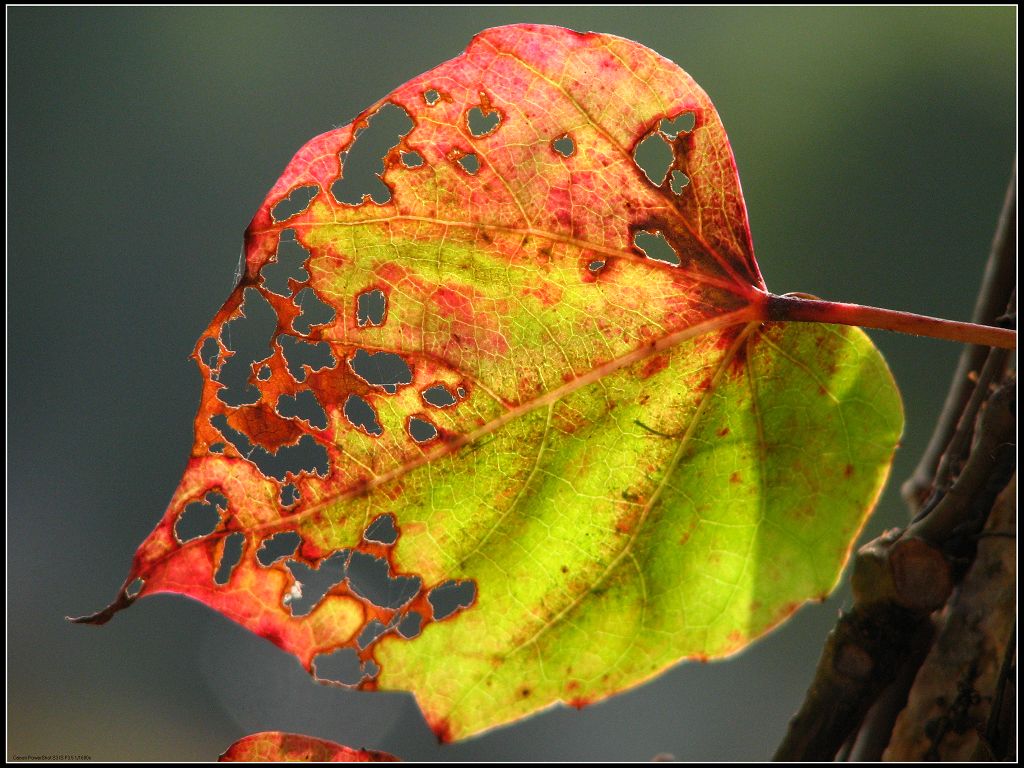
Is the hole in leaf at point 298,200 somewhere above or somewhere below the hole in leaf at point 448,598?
above

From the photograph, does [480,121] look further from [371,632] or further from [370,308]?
[371,632]

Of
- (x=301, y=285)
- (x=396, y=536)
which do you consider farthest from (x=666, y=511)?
(x=301, y=285)

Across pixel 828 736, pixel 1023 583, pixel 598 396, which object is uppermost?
pixel 598 396

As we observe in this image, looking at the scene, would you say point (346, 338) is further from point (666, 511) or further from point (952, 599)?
point (952, 599)

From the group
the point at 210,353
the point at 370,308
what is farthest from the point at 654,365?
the point at 210,353

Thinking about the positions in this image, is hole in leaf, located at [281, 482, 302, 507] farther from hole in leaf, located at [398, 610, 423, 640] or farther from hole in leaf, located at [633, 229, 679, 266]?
hole in leaf, located at [633, 229, 679, 266]

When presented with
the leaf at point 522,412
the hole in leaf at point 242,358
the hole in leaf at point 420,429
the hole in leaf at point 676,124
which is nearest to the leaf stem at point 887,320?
the leaf at point 522,412

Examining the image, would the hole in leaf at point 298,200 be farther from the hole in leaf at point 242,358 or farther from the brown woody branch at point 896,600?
the brown woody branch at point 896,600
